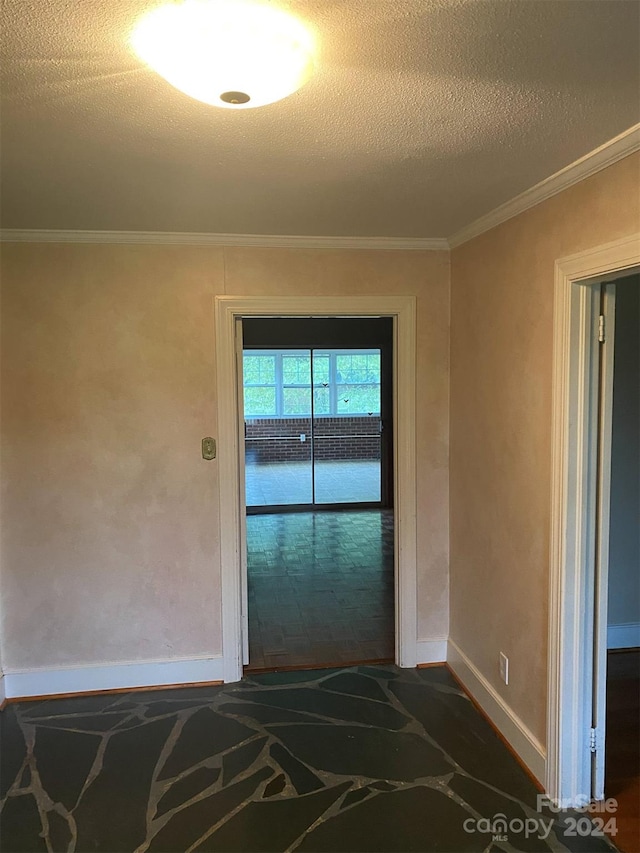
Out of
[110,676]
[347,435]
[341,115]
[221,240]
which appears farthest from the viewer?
[347,435]

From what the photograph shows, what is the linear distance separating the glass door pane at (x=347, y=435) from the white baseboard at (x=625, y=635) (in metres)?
4.21

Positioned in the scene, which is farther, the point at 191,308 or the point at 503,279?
the point at 191,308

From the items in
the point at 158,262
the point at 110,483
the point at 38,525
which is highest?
the point at 158,262

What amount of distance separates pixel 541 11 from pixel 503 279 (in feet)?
5.00

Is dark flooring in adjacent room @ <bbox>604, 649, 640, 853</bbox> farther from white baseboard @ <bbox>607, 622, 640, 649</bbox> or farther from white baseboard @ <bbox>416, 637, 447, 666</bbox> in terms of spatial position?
white baseboard @ <bbox>416, 637, 447, 666</bbox>

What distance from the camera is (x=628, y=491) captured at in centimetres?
349

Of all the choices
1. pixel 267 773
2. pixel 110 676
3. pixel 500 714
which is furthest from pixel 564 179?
pixel 110 676

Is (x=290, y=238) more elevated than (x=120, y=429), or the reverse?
(x=290, y=238)

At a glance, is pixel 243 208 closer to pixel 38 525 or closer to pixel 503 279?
pixel 503 279

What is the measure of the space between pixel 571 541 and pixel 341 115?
1.65 m

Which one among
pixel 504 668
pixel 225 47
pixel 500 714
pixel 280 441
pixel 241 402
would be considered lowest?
pixel 500 714

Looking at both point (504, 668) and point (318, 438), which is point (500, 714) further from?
point (318, 438)

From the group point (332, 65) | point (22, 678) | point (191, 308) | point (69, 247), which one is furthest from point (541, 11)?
point (22, 678)

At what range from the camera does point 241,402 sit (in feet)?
10.5
